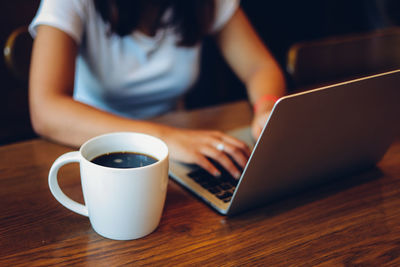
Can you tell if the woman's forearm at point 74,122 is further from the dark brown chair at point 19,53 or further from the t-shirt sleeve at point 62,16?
the dark brown chair at point 19,53

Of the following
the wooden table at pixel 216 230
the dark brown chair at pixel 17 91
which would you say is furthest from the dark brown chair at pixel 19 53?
the wooden table at pixel 216 230

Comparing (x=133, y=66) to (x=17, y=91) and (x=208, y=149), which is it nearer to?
(x=17, y=91)

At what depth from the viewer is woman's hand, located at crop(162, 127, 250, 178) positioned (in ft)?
2.15

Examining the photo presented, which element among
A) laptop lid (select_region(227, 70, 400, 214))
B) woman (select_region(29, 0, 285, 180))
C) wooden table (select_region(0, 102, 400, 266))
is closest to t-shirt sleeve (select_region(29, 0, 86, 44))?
woman (select_region(29, 0, 285, 180))

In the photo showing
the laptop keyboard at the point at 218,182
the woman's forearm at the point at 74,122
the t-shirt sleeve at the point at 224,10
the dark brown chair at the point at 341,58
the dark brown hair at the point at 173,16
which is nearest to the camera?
the laptop keyboard at the point at 218,182

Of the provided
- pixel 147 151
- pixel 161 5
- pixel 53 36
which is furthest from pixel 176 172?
pixel 161 5

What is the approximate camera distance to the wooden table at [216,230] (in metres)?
0.47

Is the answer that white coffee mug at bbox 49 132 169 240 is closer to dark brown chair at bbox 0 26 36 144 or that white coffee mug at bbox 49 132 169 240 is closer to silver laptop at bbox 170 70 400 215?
silver laptop at bbox 170 70 400 215

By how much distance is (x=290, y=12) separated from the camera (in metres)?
2.61

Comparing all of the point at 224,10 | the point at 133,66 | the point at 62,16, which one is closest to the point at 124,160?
the point at 62,16

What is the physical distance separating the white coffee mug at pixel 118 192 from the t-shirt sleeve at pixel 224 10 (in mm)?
719

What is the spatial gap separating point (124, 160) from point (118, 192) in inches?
2.6

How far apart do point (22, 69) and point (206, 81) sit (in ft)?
4.86

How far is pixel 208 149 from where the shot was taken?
0.68 meters
